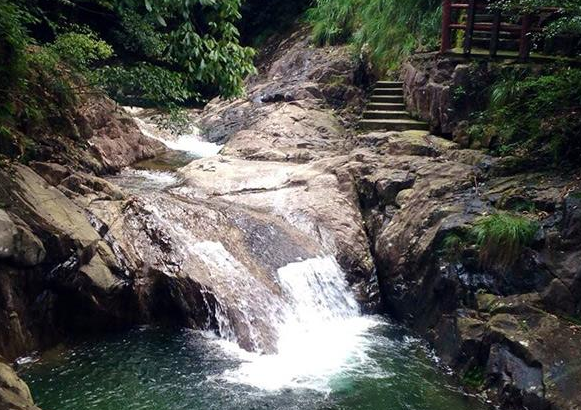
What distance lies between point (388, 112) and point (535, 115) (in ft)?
14.9

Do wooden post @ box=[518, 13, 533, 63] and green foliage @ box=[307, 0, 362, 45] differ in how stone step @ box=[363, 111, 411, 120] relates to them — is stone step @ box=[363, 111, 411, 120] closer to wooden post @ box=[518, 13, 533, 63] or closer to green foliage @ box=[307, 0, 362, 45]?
wooden post @ box=[518, 13, 533, 63]

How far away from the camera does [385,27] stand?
15.5 m

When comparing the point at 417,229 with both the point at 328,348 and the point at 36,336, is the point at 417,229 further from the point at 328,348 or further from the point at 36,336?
the point at 36,336

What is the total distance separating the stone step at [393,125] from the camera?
39.8ft

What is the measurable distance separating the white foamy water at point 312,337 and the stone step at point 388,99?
5662 mm

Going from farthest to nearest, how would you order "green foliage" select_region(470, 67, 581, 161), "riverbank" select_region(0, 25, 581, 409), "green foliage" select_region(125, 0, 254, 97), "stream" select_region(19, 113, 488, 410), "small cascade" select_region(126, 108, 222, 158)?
"small cascade" select_region(126, 108, 222, 158)
"green foliage" select_region(470, 67, 581, 161)
"riverbank" select_region(0, 25, 581, 409)
"stream" select_region(19, 113, 488, 410)
"green foliage" select_region(125, 0, 254, 97)

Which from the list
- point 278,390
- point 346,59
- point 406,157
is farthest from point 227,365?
point 346,59

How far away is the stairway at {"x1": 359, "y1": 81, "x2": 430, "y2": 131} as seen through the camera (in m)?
12.4

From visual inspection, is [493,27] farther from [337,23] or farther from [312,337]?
[337,23]

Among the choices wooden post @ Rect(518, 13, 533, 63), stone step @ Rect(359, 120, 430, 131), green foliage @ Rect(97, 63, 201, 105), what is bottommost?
stone step @ Rect(359, 120, 430, 131)

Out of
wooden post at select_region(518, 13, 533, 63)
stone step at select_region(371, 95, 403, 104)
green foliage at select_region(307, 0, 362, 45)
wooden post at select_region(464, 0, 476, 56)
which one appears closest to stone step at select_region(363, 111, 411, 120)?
stone step at select_region(371, 95, 403, 104)

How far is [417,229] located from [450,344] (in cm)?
209

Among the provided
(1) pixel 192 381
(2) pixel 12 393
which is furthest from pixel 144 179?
(2) pixel 12 393

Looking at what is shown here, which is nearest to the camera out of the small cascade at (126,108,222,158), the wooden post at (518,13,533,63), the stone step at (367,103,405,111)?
the wooden post at (518,13,533,63)
